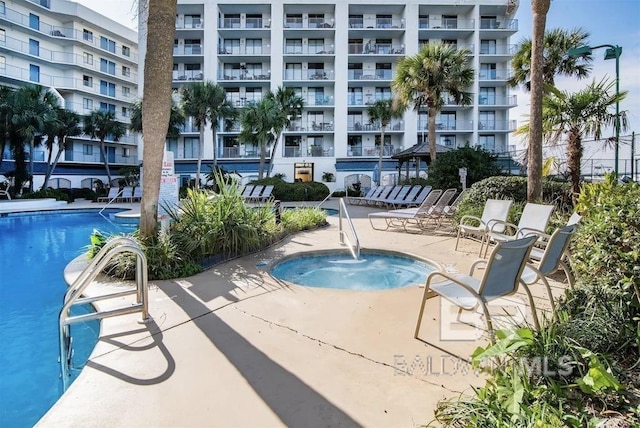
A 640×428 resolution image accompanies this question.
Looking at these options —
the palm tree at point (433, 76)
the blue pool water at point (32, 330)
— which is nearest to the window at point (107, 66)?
the palm tree at point (433, 76)

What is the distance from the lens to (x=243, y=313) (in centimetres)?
360

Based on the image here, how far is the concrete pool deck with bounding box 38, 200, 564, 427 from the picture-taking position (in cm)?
206

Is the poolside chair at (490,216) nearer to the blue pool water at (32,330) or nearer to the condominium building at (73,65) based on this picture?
the blue pool water at (32,330)

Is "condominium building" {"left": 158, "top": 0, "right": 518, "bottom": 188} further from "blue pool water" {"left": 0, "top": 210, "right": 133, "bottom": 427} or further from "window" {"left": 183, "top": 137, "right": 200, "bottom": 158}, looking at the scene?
"blue pool water" {"left": 0, "top": 210, "right": 133, "bottom": 427}

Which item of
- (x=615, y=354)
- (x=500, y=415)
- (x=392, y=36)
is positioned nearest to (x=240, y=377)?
(x=500, y=415)

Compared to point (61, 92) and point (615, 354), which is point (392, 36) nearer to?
point (61, 92)

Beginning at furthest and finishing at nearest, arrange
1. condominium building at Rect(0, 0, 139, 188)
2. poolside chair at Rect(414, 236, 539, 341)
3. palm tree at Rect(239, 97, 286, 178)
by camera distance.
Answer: condominium building at Rect(0, 0, 139, 188) < palm tree at Rect(239, 97, 286, 178) < poolside chair at Rect(414, 236, 539, 341)

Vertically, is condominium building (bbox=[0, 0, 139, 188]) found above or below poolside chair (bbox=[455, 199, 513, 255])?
above

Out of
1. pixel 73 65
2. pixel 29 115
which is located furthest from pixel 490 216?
pixel 73 65

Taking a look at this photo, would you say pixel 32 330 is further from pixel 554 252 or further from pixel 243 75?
pixel 243 75

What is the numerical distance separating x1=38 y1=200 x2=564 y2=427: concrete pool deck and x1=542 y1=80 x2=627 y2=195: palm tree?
5.51 metres

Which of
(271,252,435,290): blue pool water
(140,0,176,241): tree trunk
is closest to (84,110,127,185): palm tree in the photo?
(140,0,176,241): tree trunk

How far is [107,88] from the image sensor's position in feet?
121

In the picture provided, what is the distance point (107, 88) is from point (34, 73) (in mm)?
6306
